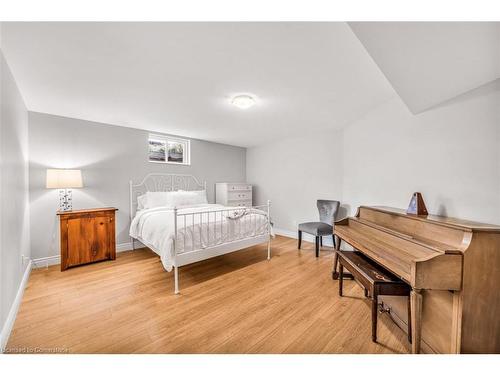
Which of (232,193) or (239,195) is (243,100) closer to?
(232,193)

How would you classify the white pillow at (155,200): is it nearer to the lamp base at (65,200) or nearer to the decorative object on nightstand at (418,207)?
the lamp base at (65,200)

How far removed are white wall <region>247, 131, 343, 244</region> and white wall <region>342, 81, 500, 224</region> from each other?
2.48ft

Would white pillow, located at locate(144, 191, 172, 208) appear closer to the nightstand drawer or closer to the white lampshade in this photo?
the white lampshade

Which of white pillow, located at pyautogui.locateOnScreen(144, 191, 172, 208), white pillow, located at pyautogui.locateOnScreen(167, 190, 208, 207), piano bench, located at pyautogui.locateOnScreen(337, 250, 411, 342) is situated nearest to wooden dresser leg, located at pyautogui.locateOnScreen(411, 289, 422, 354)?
piano bench, located at pyautogui.locateOnScreen(337, 250, 411, 342)

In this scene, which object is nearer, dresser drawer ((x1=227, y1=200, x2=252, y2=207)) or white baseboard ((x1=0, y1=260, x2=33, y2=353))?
white baseboard ((x1=0, y1=260, x2=33, y2=353))

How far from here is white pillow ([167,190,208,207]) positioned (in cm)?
377

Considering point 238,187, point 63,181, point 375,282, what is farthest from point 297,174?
point 63,181

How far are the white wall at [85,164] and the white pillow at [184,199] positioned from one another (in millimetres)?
688

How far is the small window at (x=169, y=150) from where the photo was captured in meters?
4.11

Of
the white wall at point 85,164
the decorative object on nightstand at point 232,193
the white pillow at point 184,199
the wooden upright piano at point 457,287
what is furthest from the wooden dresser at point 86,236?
the wooden upright piano at point 457,287

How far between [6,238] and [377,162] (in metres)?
4.07

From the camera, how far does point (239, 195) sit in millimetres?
5059

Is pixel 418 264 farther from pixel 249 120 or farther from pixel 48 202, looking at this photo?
pixel 48 202

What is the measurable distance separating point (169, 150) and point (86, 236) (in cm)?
214
